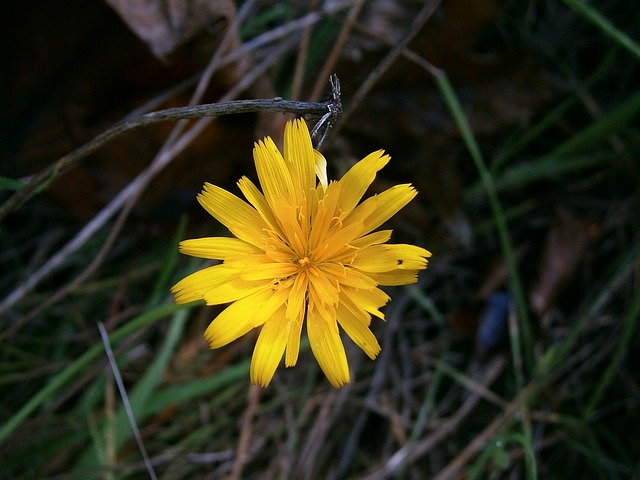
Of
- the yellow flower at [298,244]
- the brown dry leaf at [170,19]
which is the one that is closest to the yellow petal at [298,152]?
the yellow flower at [298,244]

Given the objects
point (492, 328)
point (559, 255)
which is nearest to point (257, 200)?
point (492, 328)

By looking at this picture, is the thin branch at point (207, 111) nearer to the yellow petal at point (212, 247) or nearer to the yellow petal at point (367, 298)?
the yellow petal at point (212, 247)

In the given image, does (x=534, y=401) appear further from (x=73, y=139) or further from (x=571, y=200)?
(x=73, y=139)

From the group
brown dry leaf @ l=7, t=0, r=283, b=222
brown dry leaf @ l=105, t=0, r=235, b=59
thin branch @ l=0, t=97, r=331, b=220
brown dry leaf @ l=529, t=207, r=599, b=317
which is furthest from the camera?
brown dry leaf @ l=529, t=207, r=599, b=317

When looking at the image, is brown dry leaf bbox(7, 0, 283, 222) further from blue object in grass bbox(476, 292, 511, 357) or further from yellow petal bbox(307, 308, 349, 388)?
blue object in grass bbox(476, 292, 511, 357)

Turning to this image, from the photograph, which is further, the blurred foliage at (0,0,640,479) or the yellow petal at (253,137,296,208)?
the blurred foliage at (0,0,640,479)

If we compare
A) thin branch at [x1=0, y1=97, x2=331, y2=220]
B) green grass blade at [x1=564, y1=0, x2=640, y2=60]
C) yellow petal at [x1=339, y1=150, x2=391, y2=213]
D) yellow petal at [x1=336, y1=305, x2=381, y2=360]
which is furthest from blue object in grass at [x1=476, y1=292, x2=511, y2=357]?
thin branch at [x1=0, y1=97, x2=331, y2=220]
